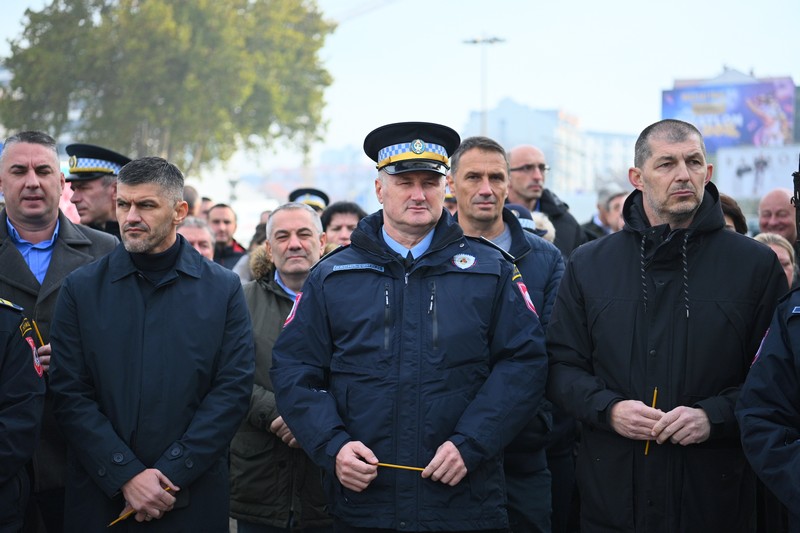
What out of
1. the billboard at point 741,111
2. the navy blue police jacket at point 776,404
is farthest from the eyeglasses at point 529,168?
the billboard at point 741,111

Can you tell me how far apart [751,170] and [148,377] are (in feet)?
102

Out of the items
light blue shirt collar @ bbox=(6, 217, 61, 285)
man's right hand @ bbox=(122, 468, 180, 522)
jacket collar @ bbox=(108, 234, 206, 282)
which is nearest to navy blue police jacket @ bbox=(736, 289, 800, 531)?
man's right hand @ bbox=(122, 468, 180, 522)

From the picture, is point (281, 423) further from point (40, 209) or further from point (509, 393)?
point (40, 209)

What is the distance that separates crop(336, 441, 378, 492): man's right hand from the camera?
366 cm

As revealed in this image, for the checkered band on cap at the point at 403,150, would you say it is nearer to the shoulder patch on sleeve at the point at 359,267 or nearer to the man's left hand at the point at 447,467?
the shoulder patch on sleeve at the point at 359,267

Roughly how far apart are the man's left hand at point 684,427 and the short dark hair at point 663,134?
3.85 ft

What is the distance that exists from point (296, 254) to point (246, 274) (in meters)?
2.48

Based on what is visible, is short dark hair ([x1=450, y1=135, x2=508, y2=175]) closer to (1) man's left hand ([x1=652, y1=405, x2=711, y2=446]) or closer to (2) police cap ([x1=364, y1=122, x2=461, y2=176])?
(2) police cap ([x1=364, y1=122, x2=461, y2=176])

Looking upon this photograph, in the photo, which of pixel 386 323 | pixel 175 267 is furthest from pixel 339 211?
pixel 386 323

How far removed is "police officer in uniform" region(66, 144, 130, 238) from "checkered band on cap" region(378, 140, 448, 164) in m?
2.60

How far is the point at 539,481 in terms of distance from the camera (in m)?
4.74

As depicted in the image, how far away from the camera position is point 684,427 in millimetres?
3738

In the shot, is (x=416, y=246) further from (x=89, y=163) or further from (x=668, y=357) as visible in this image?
(x=89, y=163)

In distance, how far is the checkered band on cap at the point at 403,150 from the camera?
163 inches
